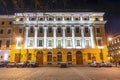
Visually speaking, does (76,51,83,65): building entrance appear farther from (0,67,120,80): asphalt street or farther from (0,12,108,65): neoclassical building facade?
(0,67,120,80): asphalt street

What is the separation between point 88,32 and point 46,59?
15.8 metres

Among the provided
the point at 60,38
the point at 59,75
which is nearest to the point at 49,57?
the point at 60,38

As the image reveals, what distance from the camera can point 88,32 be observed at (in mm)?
46344

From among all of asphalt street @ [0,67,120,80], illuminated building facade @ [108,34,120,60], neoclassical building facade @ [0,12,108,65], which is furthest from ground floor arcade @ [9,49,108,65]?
illuminated building facade @ [108,34,120,60]

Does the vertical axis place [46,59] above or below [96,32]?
below

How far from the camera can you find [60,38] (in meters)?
45.4

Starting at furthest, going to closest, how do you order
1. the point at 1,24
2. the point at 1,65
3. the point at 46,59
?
1. the point at 1,24
2. the point at 46,59
3. the point at 1,65

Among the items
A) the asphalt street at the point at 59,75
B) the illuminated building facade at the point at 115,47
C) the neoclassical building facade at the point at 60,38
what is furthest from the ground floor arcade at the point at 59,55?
the illuminated building facade at the point at 115,47

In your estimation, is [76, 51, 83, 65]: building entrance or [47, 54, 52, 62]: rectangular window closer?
[47, 54, 52, 62]: rectangular window

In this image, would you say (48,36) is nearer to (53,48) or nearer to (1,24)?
(53,48)

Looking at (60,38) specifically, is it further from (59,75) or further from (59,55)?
(59,75)

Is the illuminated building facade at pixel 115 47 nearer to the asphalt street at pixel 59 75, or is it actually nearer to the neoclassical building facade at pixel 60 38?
the neoclassical building facade at pixel 60 38

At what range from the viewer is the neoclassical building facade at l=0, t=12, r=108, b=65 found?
145ft

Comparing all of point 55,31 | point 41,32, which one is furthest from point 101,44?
point 41,32
